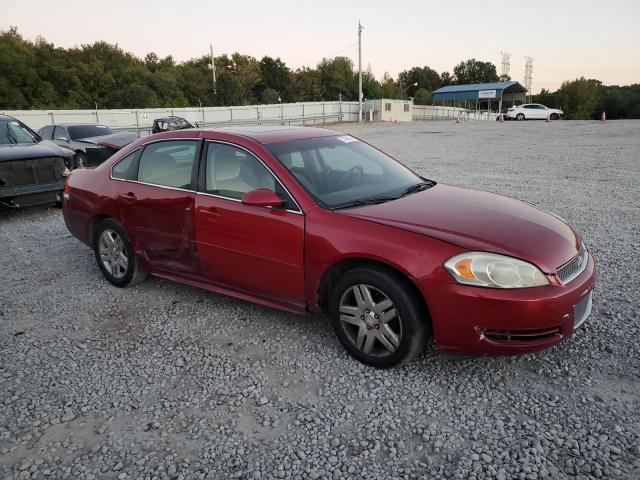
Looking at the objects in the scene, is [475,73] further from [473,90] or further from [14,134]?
[14,134]

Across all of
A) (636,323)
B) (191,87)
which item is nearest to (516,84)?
(191,87)

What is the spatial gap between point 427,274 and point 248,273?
147 centimetres

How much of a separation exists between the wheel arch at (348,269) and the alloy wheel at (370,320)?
15 centimetres

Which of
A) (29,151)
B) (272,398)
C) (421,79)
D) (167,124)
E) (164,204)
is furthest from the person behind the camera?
(421,79)

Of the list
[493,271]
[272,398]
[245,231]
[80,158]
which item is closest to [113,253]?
[245,231]

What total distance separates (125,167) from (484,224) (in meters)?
3.35

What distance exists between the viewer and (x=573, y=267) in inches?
128

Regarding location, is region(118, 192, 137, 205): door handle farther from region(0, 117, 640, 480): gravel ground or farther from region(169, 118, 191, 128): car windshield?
region(169, 118, 191, 128): car windshield

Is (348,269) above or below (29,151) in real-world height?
below

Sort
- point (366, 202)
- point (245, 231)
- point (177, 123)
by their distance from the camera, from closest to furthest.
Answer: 1. point (366, 202)
2. point (245, 231)
3. point (177, 123)

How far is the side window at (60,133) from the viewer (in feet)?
48.2

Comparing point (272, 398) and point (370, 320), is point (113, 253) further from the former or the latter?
point (370, 320)

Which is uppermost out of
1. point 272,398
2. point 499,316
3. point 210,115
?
point 210,115

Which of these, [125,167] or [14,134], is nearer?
[125,167]
